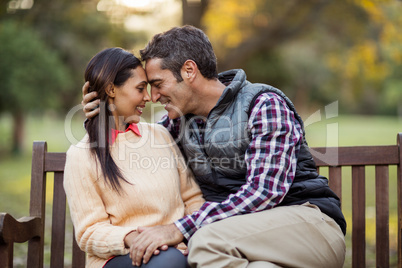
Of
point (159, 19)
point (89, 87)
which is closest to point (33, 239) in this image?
point (89, 87)

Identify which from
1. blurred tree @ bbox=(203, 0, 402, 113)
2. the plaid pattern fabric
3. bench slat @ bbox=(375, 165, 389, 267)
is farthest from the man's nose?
blurred tree @ bbox=(203, 0, 402, 113)

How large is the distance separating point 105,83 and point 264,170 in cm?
107

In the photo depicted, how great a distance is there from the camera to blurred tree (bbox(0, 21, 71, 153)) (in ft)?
41.9

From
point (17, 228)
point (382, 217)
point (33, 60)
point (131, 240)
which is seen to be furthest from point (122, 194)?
point (33, 60)

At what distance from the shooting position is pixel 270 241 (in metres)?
2.30

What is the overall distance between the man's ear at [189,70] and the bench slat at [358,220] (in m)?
1.30

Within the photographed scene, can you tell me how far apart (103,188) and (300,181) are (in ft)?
3.80

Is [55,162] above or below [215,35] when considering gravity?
below

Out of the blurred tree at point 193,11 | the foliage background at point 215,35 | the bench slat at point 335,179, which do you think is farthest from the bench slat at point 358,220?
the blurred tree at point 193,11

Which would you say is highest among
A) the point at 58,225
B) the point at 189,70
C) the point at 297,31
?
the point at 297,31

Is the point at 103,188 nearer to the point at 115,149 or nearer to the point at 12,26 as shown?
the point at 115,149

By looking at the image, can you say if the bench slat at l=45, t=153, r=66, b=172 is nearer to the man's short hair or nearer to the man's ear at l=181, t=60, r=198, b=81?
the man's short hair

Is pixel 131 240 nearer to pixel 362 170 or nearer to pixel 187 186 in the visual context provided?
pixel 187 186

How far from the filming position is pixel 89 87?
2.74 metres
